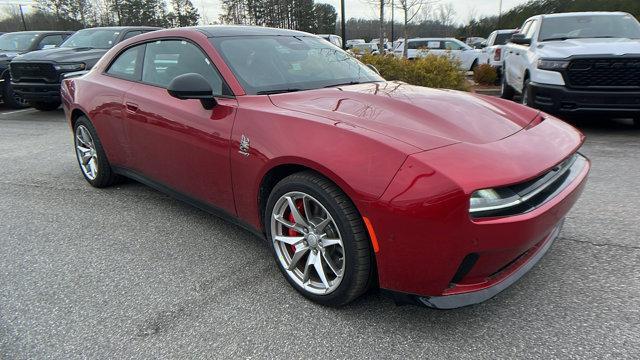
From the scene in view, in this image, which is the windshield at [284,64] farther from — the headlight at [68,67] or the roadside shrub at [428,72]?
the headlight at [68,67]

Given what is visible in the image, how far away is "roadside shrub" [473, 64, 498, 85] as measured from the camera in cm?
1203

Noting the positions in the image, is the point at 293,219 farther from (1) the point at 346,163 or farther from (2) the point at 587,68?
(2) the point at 587,68

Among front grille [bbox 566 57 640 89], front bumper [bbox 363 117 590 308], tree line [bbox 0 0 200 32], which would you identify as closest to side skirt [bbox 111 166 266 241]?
front bumper [bbox 363 117 590 308]

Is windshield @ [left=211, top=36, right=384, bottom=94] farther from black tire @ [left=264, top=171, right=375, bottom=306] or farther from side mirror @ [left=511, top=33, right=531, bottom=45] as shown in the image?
side mirror @ [left=511, top=33, right=531, bottom=45]

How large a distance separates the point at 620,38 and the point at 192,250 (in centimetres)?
681

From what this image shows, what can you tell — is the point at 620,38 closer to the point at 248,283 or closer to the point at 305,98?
the point at 305,98

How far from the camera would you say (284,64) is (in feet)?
10.6

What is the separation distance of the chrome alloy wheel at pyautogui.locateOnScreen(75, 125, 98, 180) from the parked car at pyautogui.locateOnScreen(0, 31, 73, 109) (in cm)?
737

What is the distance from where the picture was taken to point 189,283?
274cm

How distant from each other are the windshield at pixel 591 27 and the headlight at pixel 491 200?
622 cm

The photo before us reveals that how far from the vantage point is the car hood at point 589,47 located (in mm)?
5910

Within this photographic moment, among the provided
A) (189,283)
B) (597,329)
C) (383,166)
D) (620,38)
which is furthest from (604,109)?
(189,283)

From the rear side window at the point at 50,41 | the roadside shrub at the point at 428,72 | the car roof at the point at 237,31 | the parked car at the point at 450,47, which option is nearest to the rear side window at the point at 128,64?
the car roof at the point at 237,31

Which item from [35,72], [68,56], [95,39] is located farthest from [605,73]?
[35,72]
